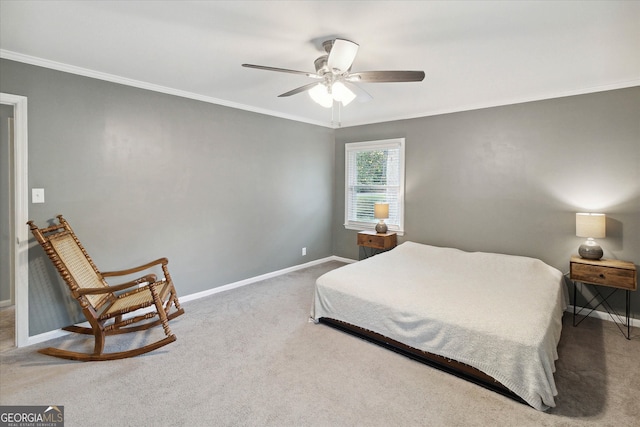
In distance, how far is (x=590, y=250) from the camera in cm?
305

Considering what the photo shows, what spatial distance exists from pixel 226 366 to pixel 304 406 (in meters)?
0.74

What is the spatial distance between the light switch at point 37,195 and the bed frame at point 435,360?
2.77m

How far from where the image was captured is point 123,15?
1916 millimetres

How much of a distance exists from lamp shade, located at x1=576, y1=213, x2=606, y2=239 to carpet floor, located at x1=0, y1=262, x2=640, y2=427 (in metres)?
0.92

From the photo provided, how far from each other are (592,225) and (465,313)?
180 cm

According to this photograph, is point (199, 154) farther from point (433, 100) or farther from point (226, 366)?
point (433, 100)

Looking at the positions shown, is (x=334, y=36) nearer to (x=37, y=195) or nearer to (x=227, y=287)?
(x=37, y=195)

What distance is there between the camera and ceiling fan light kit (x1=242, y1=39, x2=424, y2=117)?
2.02m

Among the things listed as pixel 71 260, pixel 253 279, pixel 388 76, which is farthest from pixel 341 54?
pixel 253 279

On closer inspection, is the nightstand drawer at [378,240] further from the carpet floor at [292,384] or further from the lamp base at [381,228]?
the carpet floor at [292,384]

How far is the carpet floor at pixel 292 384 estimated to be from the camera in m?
1.84

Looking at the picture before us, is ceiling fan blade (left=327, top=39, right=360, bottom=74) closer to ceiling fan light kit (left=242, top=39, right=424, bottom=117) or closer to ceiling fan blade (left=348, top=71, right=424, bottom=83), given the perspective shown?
ceiling fan light kit (left=242, top=39, right=424, bottom=117)

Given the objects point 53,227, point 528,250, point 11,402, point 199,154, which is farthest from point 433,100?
point 11,402

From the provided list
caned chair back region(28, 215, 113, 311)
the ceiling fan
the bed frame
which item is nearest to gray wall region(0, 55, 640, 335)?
caned chair back region(28, 215, 113, 311)
